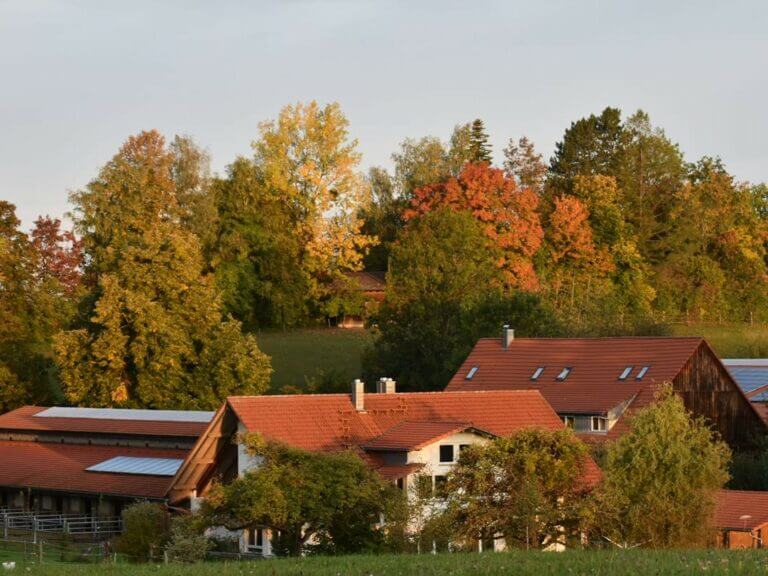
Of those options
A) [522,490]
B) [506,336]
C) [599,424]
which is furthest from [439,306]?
[522,490]

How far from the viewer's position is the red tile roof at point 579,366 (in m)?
55.2

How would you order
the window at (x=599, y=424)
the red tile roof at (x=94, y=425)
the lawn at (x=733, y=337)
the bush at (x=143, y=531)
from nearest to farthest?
the bush at (x=143, y=531), the window at (x=599, y=424), the red tile roof at (x=94, y=425), the lawn at (x=733, y=337)

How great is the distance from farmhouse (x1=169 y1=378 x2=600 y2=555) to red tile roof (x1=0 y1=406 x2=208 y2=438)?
4919 millimetres

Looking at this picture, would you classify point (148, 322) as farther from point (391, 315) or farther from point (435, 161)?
point (435, 161)

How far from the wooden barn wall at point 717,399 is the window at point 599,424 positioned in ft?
10.5

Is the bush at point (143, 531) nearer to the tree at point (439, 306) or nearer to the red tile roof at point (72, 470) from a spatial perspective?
the red tile roof at point (72, 470)

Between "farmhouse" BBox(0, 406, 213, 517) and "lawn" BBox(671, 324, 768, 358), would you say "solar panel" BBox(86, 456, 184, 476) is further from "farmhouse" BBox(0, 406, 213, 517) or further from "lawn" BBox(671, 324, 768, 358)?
"lawn" BBox(671, 324, 768, 358)

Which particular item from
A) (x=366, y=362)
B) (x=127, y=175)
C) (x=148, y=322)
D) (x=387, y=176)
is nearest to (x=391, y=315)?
(x=366, y=362)

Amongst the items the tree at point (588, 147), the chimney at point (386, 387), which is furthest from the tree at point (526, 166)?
the chimney at point (386, 387)

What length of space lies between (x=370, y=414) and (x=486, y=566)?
26054 mm

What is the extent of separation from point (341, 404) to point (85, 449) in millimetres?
13484

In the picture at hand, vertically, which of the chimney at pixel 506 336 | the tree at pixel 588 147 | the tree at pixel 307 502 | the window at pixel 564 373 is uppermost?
the tree at pixel 588 147

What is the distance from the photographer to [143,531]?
42844 millimetres

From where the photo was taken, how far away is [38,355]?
7200 cm
